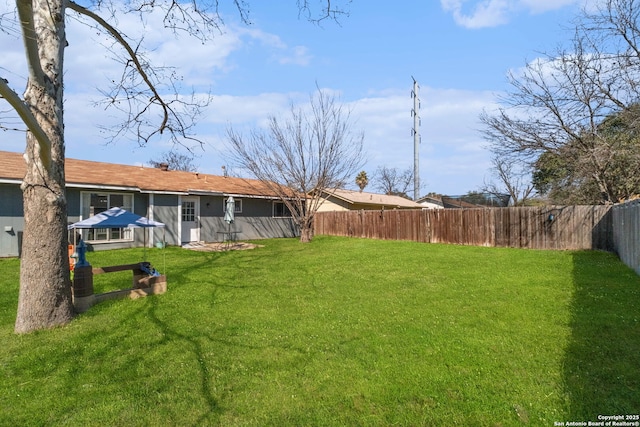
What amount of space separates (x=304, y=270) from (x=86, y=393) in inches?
259

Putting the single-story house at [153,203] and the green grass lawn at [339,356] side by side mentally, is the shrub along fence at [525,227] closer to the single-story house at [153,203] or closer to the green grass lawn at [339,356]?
the green grass lawn at [339,356]

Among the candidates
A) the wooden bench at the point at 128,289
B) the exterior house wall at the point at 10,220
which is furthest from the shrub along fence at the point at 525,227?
the exterior house wall at the point at 10,220

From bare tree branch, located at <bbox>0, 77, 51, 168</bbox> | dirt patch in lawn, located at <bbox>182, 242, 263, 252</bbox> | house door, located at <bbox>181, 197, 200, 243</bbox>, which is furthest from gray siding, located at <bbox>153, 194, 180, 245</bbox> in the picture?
bare tree branch, located at <bbox>0, 77, 51, 168</bbox>

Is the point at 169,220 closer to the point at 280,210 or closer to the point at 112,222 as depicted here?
the point at 280,210

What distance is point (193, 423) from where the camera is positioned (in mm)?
2898

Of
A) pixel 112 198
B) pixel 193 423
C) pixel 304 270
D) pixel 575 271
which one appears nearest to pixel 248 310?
pixel 193 423

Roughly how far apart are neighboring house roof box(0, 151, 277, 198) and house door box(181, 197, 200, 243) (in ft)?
2.42

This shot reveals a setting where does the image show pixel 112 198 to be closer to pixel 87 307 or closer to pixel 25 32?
pixel 87 307

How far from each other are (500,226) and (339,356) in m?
12.9

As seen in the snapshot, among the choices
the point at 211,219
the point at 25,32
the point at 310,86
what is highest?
the point at 310,86

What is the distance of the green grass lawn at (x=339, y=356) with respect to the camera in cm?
304

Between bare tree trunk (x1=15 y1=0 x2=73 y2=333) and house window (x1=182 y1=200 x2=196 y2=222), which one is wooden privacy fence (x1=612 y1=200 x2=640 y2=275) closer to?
bare tree trunk (x1=15 y1=0 x2=73 y2=333)

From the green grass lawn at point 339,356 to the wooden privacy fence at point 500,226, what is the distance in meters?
5.88

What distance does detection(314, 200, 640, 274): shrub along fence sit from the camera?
9531 mm
